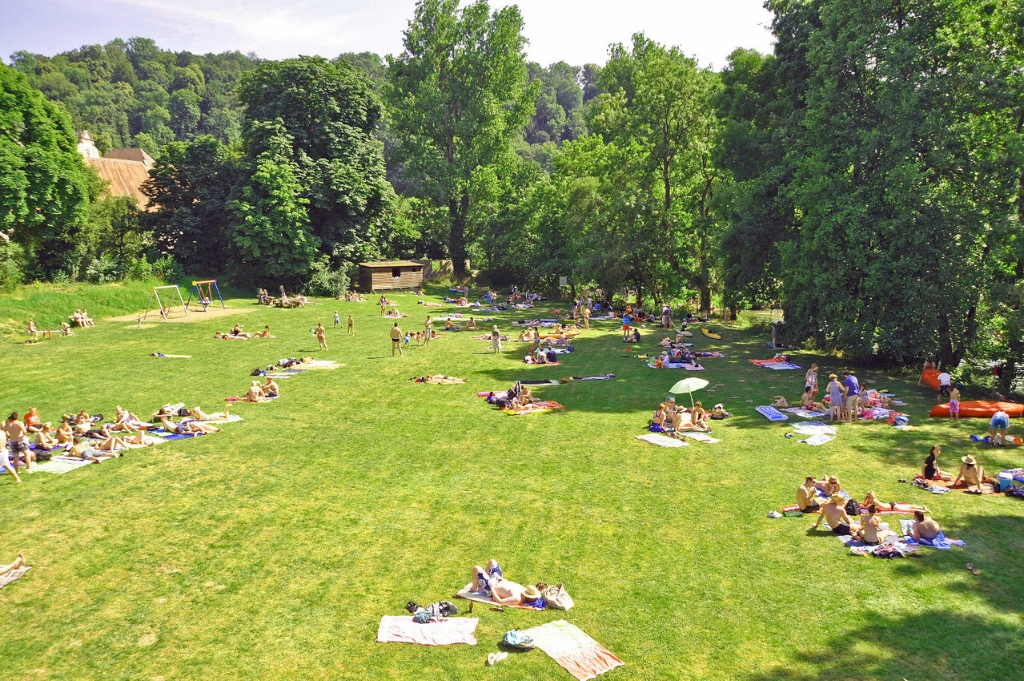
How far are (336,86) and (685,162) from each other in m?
30.5

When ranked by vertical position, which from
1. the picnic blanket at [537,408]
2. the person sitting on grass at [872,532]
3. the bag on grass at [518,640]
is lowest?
the bag on grass at [518,640]

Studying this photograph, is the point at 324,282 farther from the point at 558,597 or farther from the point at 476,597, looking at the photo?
the point at 558,597

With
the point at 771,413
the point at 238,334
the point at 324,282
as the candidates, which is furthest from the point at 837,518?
the point at 324,282

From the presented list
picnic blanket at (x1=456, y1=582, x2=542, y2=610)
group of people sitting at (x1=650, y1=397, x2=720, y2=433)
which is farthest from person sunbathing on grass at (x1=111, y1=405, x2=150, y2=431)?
group of people sitting at (x1=650, y1=397, x2=720, y2=433)

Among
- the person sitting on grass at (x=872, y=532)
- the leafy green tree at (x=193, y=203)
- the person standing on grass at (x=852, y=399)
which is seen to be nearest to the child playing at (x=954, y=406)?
the person standing on grass at (x=852, y=399)

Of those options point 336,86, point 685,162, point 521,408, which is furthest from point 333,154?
point 521,408

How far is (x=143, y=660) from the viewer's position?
10352mm

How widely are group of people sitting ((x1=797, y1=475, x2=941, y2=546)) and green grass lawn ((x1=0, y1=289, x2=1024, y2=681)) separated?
49 cm

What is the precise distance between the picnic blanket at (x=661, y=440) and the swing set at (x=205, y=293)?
35.1m

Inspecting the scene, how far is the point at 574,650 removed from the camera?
10469mm

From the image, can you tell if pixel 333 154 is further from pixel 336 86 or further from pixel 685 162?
pixel 685 162

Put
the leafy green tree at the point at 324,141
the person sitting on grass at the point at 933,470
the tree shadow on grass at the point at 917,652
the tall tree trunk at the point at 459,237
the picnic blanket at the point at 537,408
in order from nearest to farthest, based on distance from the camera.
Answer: the tree shadow on grass at the point at 917,652 < the person sitting on grass at the point at 933,470 < the picnic blanket at the point at 537,408 < the leafy green tree at the point at 324,141 < the tall tree trunk at the point at 459,237

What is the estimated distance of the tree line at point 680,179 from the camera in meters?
26.5

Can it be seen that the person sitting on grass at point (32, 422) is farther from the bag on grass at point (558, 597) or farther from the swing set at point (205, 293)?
the swing set at point (205, 293)
